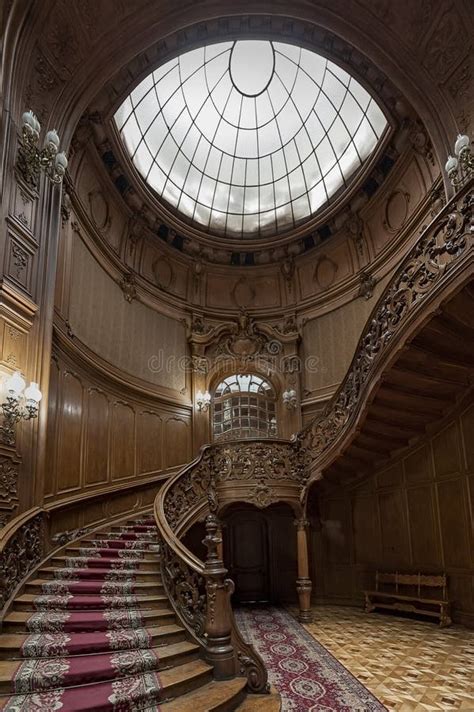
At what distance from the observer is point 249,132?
1223cm

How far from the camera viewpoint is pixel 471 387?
716 cm

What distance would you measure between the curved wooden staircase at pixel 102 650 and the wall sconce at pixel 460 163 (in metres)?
6.59

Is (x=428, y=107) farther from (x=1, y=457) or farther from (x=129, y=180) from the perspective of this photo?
(x=1, y=457)

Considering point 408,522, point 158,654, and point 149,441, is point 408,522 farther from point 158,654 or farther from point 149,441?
point 158,654

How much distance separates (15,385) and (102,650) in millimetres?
2761

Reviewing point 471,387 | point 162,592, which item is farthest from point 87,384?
point 471,387

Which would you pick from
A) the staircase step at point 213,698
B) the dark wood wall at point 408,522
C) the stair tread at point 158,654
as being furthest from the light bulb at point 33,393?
the dark wood wall at point 408,522

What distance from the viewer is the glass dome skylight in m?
10.4

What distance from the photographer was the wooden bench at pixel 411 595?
7.14m

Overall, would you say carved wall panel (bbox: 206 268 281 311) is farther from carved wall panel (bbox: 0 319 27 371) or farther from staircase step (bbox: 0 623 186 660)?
staircase step (bbox: 0 623 186 660)

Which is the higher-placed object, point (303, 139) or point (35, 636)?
point (303, 139)

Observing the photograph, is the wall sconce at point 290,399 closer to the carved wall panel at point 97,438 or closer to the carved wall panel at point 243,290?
the carved wall panel at point 243,290

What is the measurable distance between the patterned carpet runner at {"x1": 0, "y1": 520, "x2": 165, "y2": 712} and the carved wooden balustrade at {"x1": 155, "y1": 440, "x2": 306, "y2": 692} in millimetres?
459

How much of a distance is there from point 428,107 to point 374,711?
26.7ft
